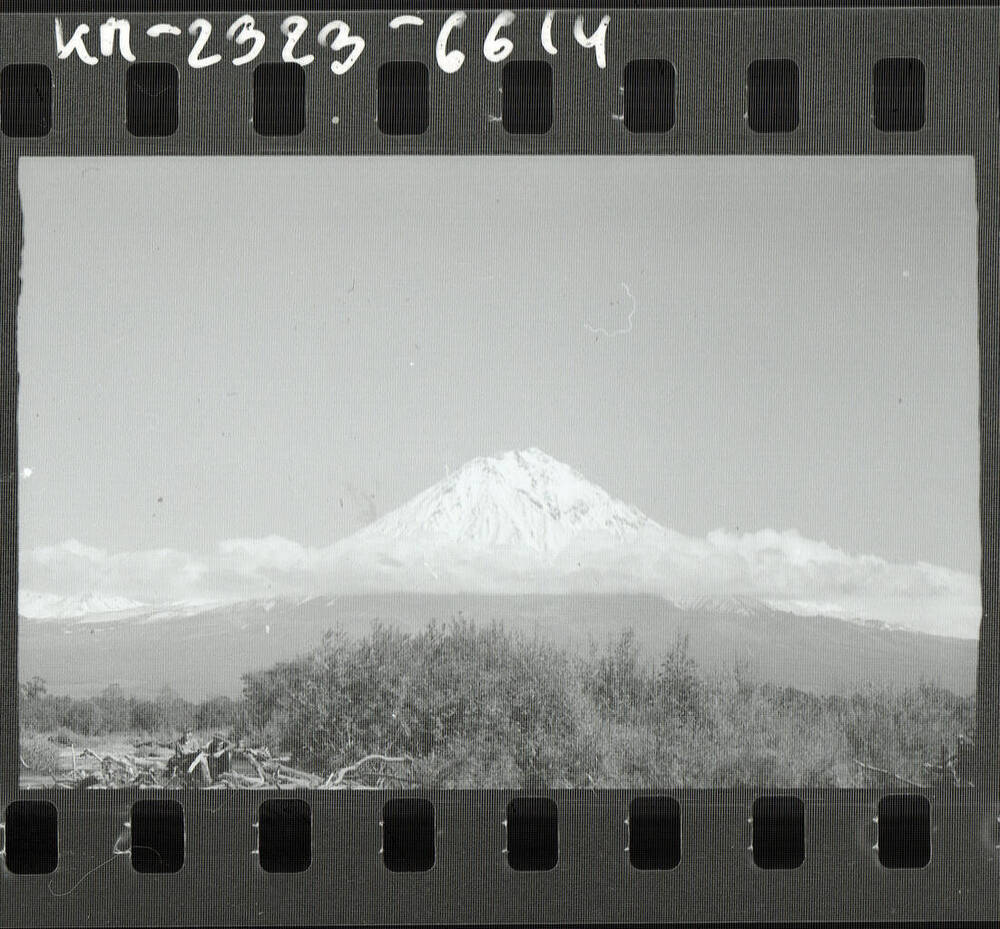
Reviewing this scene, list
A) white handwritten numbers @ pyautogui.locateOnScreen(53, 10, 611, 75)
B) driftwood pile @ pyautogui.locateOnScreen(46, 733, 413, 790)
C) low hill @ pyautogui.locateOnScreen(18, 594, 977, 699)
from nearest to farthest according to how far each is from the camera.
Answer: white handwritten numbers @ pyautogui.locateOnScreen(53, 10, 611, 75) < driftwood pile @ pyautogui.locateOnScreen(46, 733, 413, 790) < low hill @ pyautogui.locateOnScreen(18, 594, 977, 699)

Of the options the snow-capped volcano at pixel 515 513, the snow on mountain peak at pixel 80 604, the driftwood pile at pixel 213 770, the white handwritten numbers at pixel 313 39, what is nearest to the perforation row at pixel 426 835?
the driftwood pile at pixel 213 770

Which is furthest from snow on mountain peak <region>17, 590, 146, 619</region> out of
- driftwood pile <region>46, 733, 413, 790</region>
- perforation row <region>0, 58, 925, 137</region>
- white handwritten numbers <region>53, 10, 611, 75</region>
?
white handwritten numbers <region>53, 10, 611, 75</region>

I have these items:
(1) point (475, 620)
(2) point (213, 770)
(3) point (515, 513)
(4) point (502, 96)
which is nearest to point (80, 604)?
(2) point (213, 770)

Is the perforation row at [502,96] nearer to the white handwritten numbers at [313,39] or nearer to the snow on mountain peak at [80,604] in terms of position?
the white handwritten numbers at [313,39]

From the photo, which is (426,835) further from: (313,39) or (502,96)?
(313,39)

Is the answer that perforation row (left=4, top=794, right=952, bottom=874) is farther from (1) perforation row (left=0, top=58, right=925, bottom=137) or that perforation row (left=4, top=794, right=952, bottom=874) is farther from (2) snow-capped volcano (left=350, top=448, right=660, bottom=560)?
(1) perforation row (left=0, top=58, right=925, bottom=137)

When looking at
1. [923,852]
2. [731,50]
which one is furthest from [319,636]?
[731,50]

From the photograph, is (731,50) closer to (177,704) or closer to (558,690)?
(558,690)
